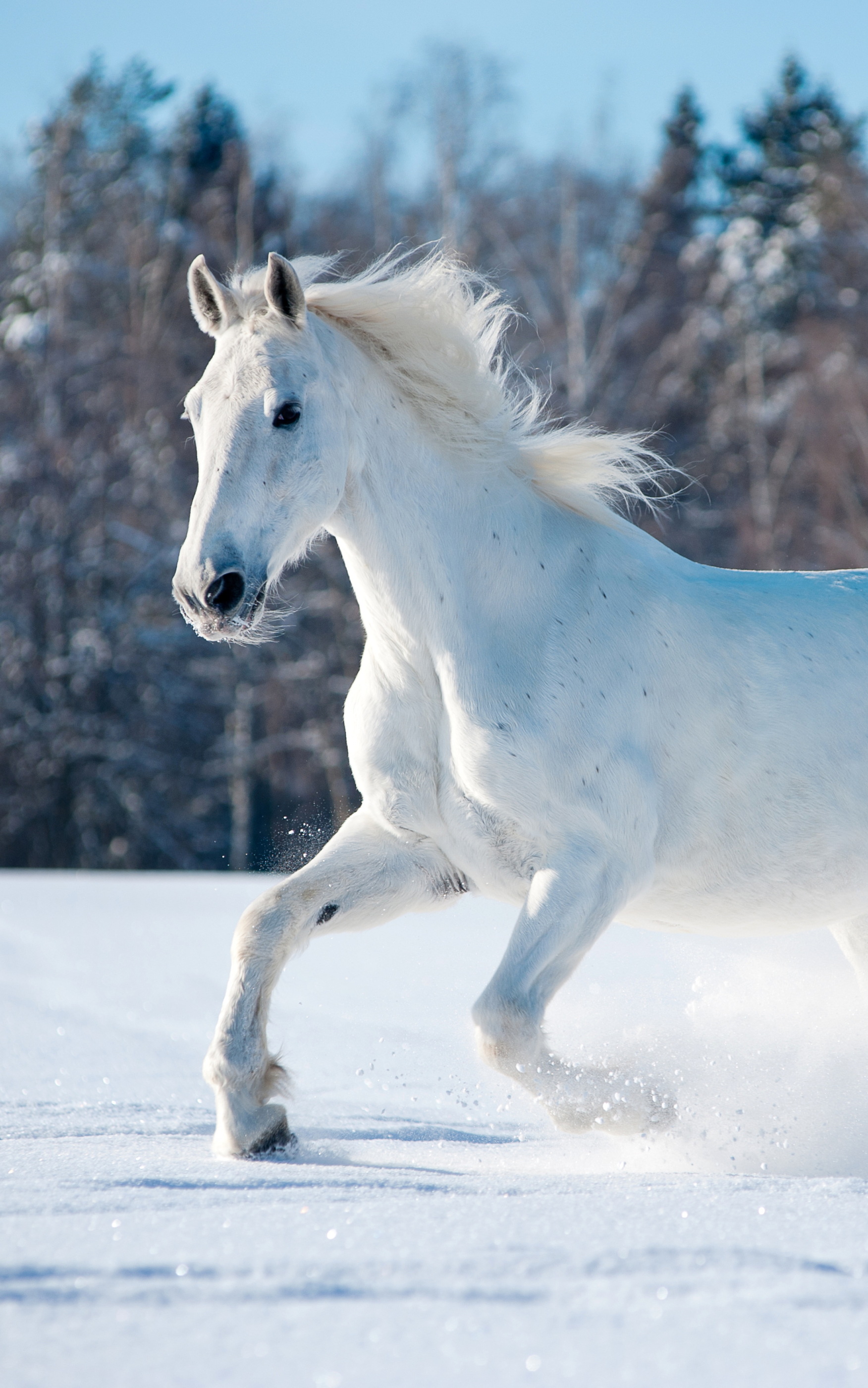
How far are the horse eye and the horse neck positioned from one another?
24 cm

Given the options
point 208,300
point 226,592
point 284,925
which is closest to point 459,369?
point 208,300

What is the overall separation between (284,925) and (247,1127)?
0.45 meters

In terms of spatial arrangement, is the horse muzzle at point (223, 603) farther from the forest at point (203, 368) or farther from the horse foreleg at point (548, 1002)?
the forest at point (203, 368)

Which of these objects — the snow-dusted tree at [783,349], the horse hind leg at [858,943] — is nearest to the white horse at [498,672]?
the horse hind leg at [858,943]

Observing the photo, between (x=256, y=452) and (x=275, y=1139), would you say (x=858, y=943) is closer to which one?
(x=275, y=1139)

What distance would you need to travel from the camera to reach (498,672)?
287cm

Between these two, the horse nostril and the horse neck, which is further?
the horse neck

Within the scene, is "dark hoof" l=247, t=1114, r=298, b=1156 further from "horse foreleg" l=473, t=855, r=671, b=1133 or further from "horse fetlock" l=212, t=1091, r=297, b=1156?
"horse foreleg" l=473, t=855, r=671, b=1133

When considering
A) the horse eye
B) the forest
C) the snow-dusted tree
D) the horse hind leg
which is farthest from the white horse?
the snow-dusted tree

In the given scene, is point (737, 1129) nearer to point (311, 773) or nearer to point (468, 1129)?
point (468, 1129)

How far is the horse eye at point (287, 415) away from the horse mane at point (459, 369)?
308 mm

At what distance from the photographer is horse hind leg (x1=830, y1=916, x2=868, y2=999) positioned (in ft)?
12.2

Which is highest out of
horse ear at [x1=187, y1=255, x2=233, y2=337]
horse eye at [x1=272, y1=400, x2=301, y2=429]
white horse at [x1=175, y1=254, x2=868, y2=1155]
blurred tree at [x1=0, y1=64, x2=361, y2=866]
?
horse ear at [x1=187, y1=255, x2=233, y2=337]

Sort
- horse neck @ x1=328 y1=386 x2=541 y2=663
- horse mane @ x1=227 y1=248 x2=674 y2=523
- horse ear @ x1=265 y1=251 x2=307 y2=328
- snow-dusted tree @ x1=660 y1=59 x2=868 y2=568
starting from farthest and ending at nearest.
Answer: snow-dusted tree @ x1=660 y1=59 x2=868 y2=568
horse mane @ x1=227 y1=248 x2=674 y2=523
horse neck @ x1=328 y1=386 x2=541 y2=663
horse ear @ x1=265 y1=251 x2=307 y2=328
